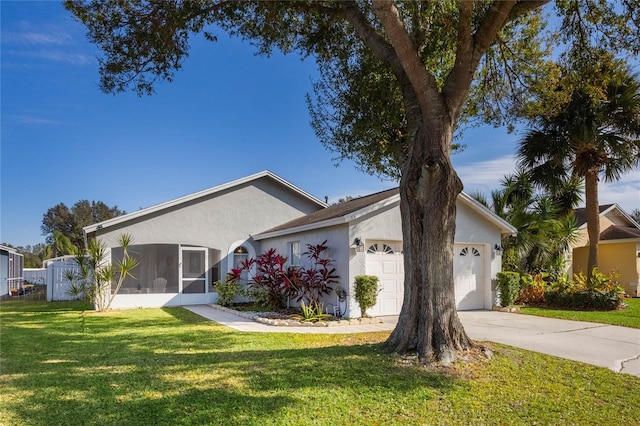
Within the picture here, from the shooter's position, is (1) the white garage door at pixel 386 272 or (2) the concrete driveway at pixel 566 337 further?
(1) the white garage door at pixel 386 272


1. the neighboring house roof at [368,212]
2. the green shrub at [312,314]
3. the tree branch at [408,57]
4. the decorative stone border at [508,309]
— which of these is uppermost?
the tree branch at [408,57]

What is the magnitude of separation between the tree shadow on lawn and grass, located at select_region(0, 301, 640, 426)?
0.06 feet

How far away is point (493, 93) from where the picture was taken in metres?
11.4

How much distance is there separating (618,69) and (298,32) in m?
7.64

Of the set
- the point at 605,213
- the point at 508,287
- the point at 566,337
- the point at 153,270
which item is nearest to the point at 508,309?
the point at 508,287

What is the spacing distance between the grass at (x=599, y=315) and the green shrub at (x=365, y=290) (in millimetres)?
5648

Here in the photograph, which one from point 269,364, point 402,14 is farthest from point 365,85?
point 269,364

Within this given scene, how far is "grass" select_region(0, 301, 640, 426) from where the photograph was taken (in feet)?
15.7

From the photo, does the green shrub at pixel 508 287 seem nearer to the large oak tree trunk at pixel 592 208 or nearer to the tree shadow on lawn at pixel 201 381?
the large oak tree trunk at pixel 592 208

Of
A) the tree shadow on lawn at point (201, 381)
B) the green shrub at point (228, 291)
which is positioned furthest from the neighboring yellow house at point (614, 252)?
the tree shadow on lawn at point (201, 381)

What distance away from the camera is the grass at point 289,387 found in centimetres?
479

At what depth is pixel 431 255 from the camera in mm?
7148

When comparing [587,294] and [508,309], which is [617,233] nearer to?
[587,294]

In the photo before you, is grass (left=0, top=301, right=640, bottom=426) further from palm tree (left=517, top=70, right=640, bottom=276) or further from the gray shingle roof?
palm tree (left=517, top=70, right=640, bottom=276)
